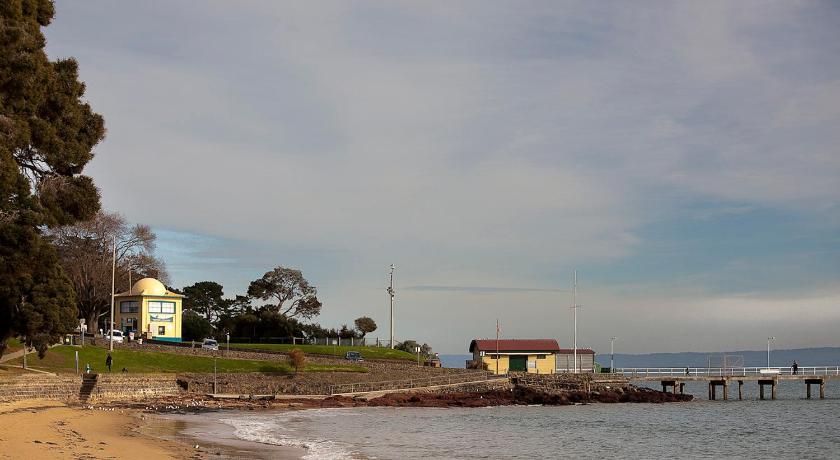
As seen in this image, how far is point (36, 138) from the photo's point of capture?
3069cm

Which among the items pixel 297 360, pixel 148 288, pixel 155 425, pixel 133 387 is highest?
pixel 148 288

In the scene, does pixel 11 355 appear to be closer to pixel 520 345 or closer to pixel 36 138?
pixel 36 138

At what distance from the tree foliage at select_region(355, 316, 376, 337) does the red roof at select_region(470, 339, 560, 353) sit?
16167mm

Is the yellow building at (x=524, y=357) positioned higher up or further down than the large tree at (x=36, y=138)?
further down

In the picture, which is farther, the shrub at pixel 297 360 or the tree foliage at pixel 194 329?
the tree foliage at pixel 194 329

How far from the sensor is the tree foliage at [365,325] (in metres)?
110

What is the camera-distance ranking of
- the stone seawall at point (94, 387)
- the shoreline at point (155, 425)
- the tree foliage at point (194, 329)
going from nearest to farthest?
the shoreline at point (155, 425) → the stone seawall at point (94, 387) → the tree foliage at point (194, 329)

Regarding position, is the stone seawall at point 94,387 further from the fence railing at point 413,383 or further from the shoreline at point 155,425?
the fence railing at point 413,383

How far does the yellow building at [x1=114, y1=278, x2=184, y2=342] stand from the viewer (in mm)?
87250

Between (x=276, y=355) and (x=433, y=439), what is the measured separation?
40.0 metres

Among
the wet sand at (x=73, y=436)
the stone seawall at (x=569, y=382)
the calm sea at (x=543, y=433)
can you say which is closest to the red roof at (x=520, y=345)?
the stone seawall at (x=569, y=382)

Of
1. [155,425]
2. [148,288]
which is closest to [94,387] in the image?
[155,425]

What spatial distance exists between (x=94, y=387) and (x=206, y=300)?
2861 inches

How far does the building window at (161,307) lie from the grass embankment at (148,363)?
574 inches
